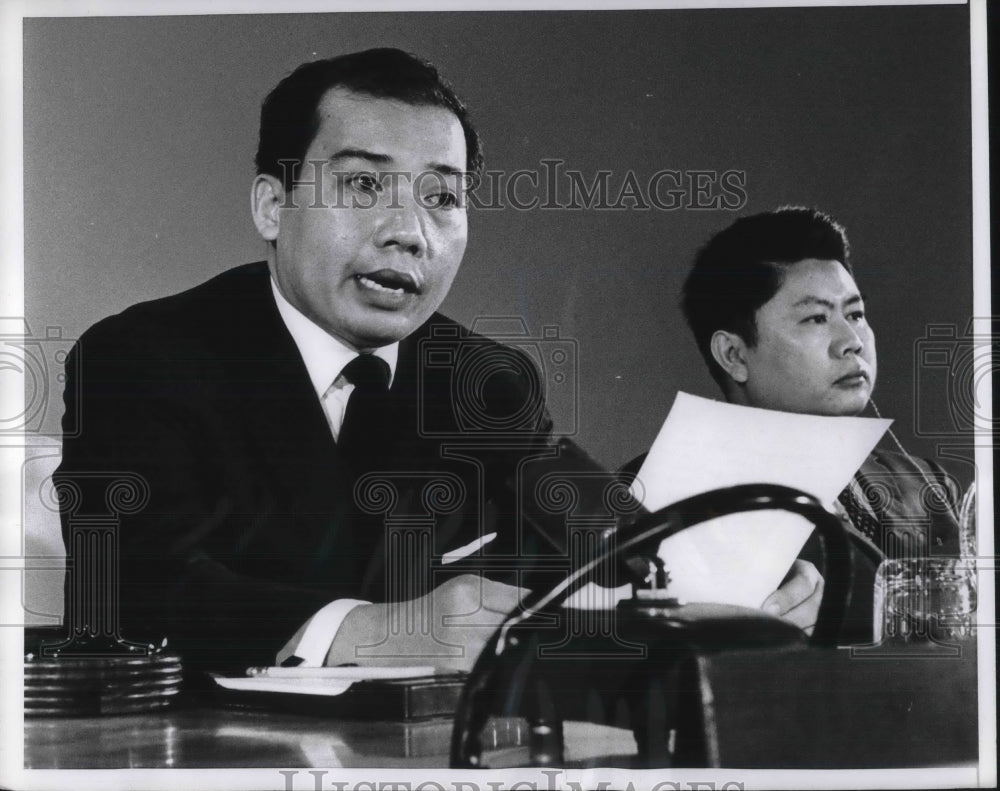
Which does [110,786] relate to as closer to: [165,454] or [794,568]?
[165,454]

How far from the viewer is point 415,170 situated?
1495 mm

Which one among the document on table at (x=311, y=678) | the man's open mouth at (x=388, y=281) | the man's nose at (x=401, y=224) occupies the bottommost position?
the document on table at (x=311, y=678)

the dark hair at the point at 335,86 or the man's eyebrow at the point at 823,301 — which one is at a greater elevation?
the dark hair at the point at 335,86

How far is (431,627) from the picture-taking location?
Answer: 4.87 ft

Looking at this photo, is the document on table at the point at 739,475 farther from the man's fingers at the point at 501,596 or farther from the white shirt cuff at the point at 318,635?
the white shirt cuff at the point at 318,635

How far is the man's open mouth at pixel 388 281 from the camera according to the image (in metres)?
1.50

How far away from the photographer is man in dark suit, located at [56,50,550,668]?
4.89 feet

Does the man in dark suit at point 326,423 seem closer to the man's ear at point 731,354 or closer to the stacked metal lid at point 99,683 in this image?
the stacked metal lid at point 99,683

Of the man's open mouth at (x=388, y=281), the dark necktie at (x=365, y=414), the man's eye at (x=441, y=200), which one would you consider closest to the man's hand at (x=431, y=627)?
the dark necktie at (x=365, y=414)

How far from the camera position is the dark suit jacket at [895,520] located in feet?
4.91

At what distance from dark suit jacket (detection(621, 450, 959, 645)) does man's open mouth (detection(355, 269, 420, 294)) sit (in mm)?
439

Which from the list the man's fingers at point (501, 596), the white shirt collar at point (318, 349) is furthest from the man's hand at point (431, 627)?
the white shirt collar at point (318, 349)

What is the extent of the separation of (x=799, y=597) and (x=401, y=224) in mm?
834

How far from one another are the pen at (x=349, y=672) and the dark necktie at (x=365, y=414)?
30cm
